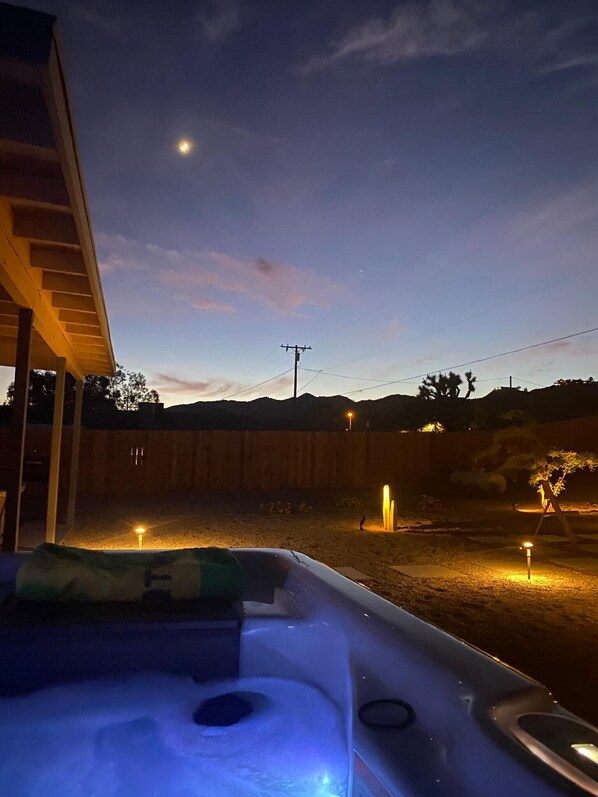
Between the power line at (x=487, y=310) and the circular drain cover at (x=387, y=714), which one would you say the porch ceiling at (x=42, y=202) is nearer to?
the circular drain cover at (x=387, y=714)

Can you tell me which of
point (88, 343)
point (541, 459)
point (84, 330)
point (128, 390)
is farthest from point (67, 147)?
point (128, 390)

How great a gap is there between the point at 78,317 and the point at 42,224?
2.70 meters

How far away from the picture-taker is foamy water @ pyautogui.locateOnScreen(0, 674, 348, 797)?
7.39ft

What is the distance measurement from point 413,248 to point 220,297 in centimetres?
513

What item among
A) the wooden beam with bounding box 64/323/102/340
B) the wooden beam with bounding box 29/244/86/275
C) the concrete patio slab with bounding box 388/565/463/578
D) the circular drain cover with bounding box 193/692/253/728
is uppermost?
the wooden beam with bounding box 29/244/86/275

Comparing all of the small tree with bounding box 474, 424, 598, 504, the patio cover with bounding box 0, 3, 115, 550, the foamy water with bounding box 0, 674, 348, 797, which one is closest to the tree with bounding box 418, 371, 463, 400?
the small tree with bounding box 474, 424, 598, 504

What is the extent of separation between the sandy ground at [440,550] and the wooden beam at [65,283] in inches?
154

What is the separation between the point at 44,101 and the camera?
7.77 feet

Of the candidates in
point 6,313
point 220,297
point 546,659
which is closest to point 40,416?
point 220,297

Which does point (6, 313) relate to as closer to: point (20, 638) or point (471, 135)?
point (20, 638)

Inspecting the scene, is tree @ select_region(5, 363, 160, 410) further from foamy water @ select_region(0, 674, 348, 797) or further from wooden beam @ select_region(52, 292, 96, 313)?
foamy water @ select_region(0, 674, 348, 797)

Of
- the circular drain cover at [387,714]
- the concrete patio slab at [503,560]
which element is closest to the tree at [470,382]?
the concrete patio slab at [503,560]

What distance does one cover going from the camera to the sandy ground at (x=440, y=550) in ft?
13.3

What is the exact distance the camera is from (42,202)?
3520mm
